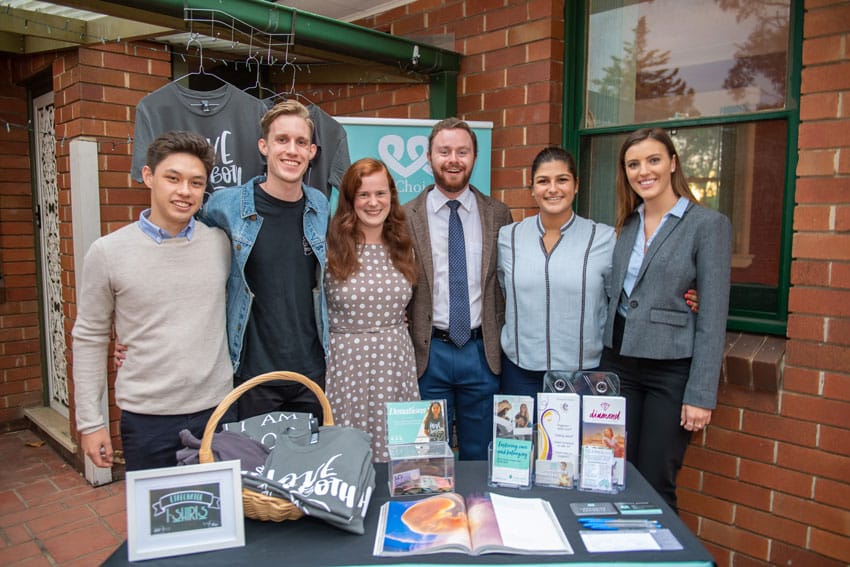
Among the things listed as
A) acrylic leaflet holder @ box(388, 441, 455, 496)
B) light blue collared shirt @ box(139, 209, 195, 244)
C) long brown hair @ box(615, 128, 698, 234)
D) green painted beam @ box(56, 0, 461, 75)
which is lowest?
acrylic leaflet holder @ box(388, 441, 455, 496)

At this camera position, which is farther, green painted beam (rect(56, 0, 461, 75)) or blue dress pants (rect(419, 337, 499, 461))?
blue dress pants (rect(419, 337, 499, 461))

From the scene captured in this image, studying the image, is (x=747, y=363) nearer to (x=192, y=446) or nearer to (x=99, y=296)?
(x=192, y=446)

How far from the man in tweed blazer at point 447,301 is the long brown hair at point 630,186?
52 cm

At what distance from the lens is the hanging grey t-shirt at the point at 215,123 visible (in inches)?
100

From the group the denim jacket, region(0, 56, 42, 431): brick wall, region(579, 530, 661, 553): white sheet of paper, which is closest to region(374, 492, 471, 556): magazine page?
region(579, 530, 661, 553): white sheet of paper

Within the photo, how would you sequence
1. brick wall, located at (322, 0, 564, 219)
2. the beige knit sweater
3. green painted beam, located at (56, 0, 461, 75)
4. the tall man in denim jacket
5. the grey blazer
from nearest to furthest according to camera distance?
the beige knit sweater < the grey blazer < the tall man in denim jacket < green painted beam, located at (56, 0, 461, 75) < brick wall, located at (322, 0, 564, 219)

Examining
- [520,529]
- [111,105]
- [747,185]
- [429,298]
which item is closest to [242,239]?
[429,298]

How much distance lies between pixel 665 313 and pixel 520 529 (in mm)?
974

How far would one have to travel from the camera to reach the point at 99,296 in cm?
176

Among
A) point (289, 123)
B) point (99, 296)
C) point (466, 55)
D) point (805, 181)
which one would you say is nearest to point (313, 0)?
point (466, 55)

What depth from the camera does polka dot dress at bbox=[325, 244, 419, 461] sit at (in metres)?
2.19

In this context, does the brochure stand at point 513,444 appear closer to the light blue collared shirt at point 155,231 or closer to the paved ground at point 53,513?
the light blue collared shirt at point 155,231

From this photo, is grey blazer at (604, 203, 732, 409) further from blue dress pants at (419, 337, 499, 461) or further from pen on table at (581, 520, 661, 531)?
pen on table at (581, 520, 661, 531)

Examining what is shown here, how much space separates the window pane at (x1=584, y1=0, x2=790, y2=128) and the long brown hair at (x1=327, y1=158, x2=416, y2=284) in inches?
56.1
